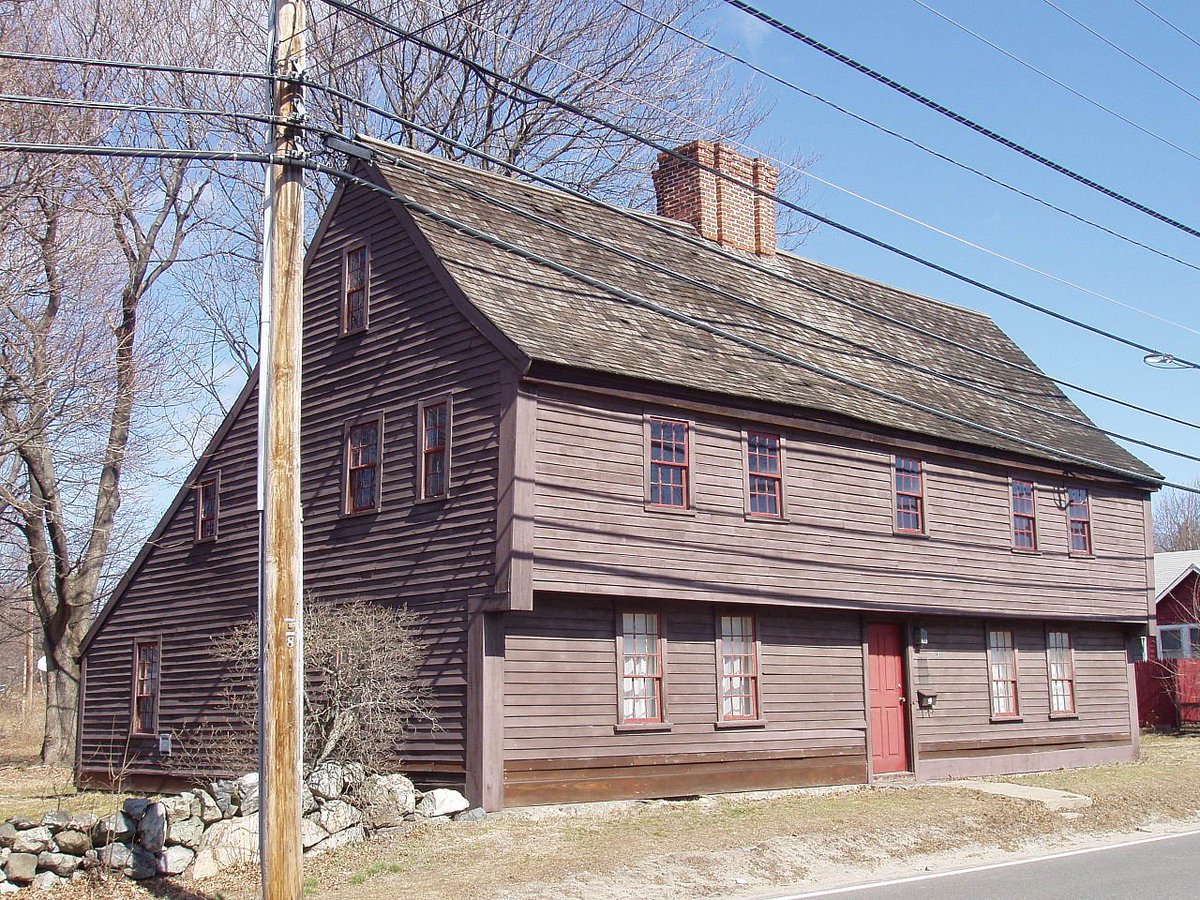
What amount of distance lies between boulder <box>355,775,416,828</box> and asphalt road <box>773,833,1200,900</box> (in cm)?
528

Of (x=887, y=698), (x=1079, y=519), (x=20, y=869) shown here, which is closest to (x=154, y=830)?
(x=20, y=869)

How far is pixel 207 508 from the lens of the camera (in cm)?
2322

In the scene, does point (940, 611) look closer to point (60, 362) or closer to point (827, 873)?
point (827, 873)

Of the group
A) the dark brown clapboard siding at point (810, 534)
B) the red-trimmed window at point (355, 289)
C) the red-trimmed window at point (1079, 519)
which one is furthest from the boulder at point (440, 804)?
the red-trimmed window at point (1079, 519)

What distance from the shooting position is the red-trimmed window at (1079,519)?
26.1m

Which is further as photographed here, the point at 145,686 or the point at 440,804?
the point at 145,686

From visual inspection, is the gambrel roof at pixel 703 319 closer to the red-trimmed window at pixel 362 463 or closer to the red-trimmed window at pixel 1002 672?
the red-trimmed window at pixel 362 463

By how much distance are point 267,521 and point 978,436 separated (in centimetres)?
1680

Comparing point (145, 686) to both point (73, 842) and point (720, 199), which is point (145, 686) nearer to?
point (73, 842)

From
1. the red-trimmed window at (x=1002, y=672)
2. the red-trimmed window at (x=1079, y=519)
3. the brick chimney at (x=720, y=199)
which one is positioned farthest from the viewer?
the red-trimmed window at (x=1079, y=519)

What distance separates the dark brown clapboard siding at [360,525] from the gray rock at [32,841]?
5485 mm

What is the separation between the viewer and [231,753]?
17750 mm

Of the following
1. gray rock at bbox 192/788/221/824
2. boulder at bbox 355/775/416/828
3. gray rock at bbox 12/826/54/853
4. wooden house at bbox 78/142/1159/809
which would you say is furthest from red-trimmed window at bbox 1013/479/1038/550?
gray rock at bbox 12/826/54/853

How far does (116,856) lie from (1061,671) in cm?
1938
